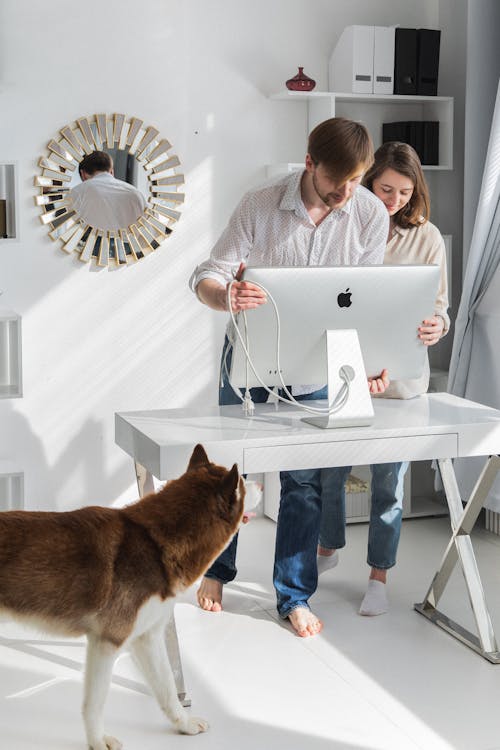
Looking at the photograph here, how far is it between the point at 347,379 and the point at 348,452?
183 mm

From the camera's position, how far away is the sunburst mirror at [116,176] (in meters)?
3.71

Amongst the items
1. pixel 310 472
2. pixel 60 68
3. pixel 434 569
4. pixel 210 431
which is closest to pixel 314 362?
pixel 210 431

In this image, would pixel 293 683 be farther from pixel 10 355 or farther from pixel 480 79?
pixel 480 79

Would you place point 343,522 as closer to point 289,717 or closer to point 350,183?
point 289,717

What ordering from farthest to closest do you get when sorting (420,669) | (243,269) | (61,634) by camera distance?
(420,669) < (243,269) < (61,634)

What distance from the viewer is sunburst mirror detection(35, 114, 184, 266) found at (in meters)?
3.71

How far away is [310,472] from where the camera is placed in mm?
2947

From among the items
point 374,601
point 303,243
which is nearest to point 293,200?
point 303,243

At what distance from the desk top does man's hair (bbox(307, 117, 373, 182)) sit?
0.64m

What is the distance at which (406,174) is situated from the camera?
303 cm

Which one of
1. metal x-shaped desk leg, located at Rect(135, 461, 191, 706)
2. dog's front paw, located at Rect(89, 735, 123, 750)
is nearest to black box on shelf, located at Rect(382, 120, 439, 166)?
metal x-shaped desk leg, located at Rect(135, 461, 191, 706)

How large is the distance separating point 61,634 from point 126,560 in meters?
0.20

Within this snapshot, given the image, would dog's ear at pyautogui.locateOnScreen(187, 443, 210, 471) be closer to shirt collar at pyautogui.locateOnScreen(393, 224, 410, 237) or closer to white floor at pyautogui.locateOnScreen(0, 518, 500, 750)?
white floor at pyautogui.locateOnScreen(0, 518, 500, 750)

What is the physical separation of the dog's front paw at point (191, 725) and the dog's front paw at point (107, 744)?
6.1 inches
